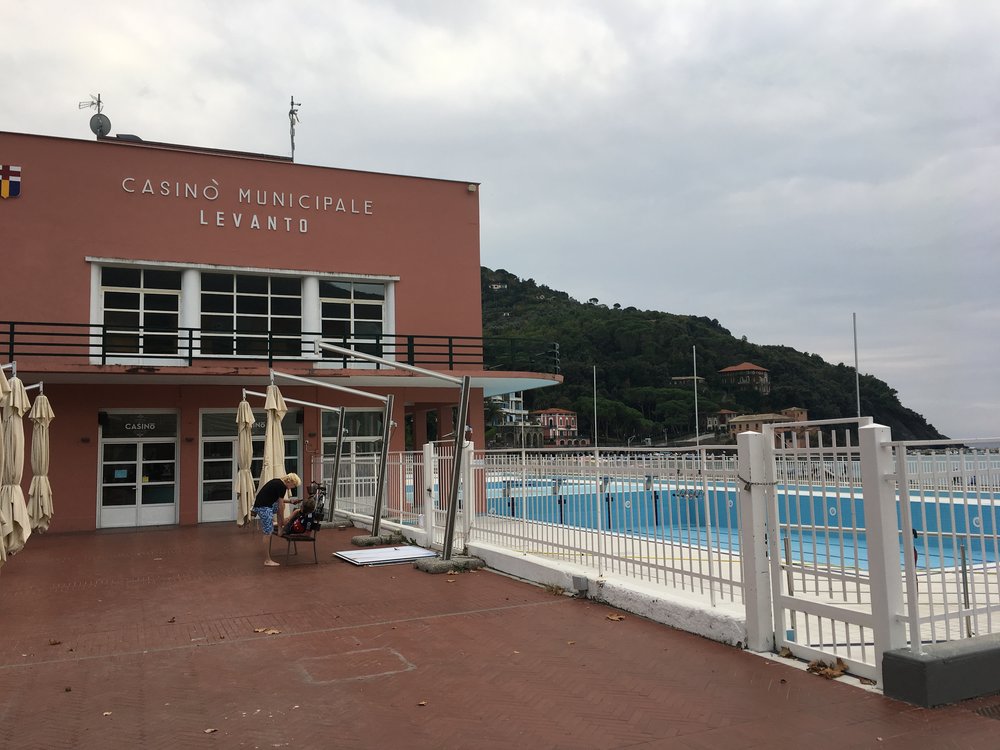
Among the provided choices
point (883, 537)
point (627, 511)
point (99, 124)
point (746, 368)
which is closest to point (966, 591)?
point (883, 537)

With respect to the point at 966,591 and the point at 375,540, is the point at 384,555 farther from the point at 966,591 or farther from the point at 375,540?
the point at 966,591

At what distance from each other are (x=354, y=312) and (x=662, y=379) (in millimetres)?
68458

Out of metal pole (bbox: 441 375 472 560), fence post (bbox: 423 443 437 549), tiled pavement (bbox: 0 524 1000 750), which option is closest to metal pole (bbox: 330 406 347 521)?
fence post (bbox: 423 443 437 549)

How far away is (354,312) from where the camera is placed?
21.9 metres

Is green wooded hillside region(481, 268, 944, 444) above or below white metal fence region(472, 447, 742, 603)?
above

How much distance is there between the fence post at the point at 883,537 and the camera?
5000 mm

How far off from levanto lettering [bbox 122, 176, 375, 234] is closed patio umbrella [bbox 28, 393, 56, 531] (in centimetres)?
853

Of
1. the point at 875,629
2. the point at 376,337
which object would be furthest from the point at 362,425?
the point at 875,629

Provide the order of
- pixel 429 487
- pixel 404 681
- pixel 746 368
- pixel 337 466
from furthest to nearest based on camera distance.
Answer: pixel 746 368 < pixel 337 466 < pixel 429 487 < pixel 404 681

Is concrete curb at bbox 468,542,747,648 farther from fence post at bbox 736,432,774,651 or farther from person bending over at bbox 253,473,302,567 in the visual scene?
person bending over at bbox 253,473,302,567

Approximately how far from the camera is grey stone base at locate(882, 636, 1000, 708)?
4750mm

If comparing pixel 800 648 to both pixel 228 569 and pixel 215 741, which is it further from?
pixel 228 569

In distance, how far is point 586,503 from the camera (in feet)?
28.2

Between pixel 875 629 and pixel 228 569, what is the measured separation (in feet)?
30.0
